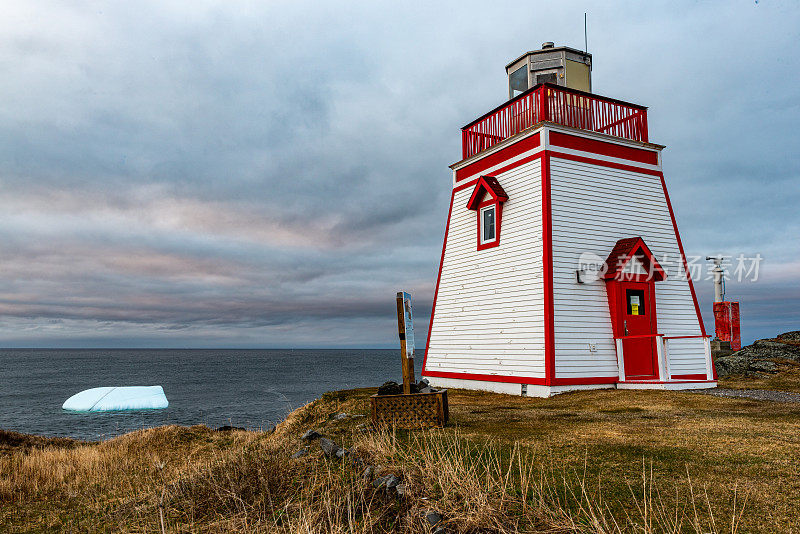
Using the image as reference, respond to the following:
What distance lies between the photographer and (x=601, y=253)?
52.4 feet

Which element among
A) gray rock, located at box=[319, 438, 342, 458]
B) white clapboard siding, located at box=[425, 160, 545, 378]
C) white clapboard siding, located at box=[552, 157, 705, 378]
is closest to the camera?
gray rock, located at box=[319, 438, 342, 458]

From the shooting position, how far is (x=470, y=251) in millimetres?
18391

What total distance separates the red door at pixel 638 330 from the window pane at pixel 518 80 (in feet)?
30.1

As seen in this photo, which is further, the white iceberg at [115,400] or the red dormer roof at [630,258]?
the white iceberg at [115,400]

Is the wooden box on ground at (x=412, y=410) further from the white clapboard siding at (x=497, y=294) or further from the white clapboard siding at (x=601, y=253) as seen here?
the white clapboard siding at (x=601, y=253)

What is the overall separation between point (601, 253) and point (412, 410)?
9411 millimetres

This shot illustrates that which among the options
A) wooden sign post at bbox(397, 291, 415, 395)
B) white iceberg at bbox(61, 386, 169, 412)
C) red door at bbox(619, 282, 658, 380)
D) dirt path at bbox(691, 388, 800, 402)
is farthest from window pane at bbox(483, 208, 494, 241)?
white iceberg at bbox(61, 386, 169, 412)

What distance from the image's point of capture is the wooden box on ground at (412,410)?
30.2ft

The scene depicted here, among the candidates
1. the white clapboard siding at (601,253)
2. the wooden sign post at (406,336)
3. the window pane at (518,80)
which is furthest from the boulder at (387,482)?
the window pane at (518,80)

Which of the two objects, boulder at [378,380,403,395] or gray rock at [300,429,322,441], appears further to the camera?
boulder at [378,380,403,395]

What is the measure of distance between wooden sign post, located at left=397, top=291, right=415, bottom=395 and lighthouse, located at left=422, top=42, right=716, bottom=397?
610cm

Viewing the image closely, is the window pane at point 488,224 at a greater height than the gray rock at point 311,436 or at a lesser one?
greater

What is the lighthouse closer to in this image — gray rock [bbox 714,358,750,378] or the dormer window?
the dormer window

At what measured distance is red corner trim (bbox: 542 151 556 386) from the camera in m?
14.3
